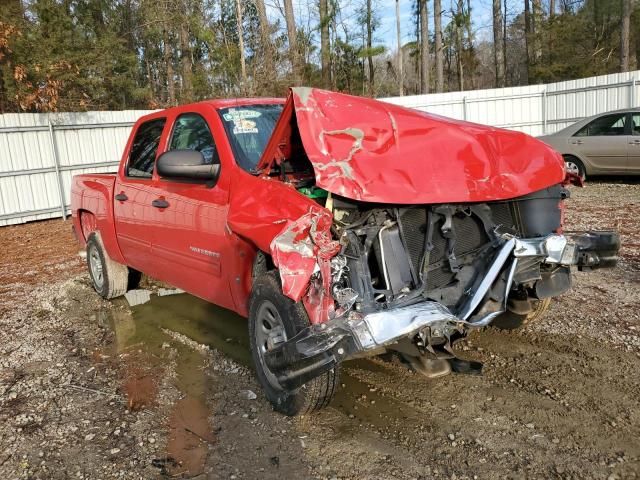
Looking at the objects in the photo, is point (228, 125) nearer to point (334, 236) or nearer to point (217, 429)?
point (334, 236)

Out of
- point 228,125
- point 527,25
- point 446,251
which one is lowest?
point 446,251

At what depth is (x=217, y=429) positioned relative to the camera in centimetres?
346

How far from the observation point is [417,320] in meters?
2.88

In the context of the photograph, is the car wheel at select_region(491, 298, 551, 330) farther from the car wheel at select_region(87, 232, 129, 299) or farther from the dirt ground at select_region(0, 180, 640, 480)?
the car wheel at select_region(87, 232, 129, 299)

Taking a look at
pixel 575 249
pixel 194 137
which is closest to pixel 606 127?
pixel 575 249

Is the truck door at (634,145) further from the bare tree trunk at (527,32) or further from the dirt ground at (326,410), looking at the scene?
the bare tree trunk at (527,32)

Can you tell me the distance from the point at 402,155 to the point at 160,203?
2316 millimetres

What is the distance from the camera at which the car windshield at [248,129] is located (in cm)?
402

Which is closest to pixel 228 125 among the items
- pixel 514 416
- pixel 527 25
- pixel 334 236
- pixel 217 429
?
pixel 334 236

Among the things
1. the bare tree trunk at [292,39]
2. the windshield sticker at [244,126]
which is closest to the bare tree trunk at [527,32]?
the bare tree trunk at [292,39]

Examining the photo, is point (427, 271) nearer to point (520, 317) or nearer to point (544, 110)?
point (520, 317)

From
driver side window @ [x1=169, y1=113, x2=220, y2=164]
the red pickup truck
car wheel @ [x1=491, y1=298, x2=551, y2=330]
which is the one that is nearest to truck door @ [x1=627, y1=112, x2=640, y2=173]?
car wheel @ [x1=491, y1=298, x2=551, y2=330]

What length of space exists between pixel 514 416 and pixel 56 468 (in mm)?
2604

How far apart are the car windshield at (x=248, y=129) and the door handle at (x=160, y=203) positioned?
867 mm
